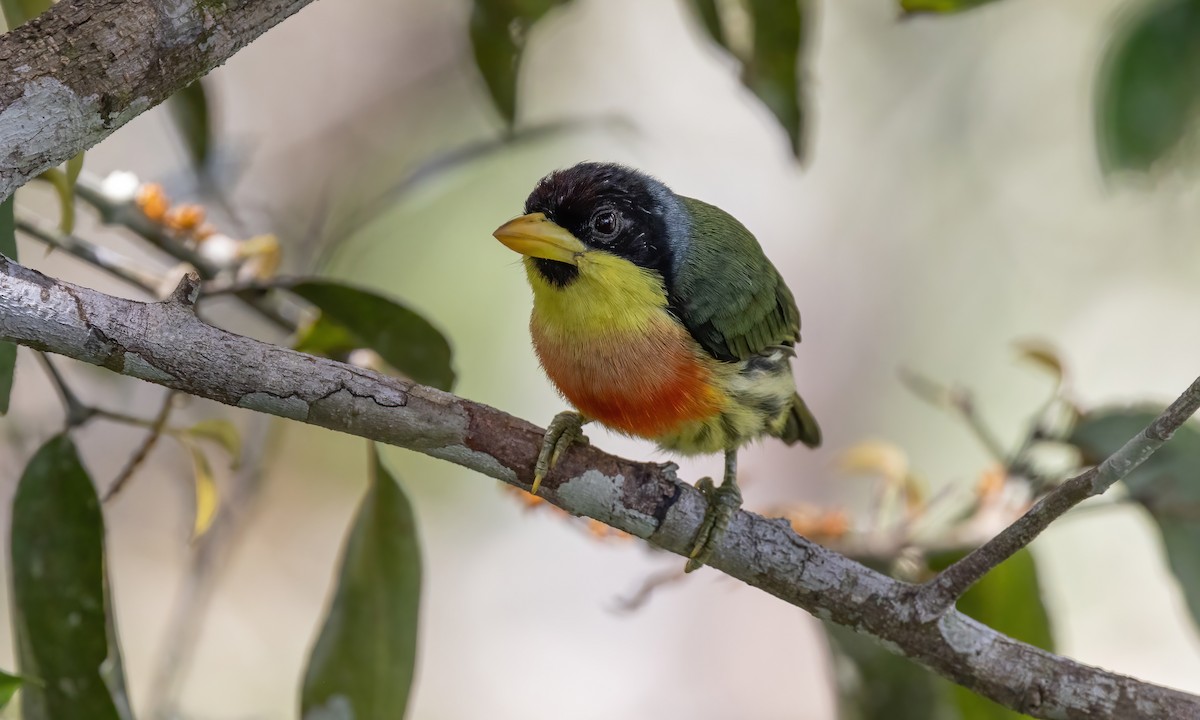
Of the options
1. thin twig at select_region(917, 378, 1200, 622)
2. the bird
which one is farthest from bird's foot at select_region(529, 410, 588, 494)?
thin twig at select_region(917, 378, 1200, 622)

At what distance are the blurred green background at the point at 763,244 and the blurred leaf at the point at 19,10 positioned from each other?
224cm

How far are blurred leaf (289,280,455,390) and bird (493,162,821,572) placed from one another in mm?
225

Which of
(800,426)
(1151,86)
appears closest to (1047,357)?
(800,426)

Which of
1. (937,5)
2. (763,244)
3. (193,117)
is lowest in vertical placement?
(193,117)

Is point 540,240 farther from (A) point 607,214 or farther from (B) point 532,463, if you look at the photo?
(B) point 532,463

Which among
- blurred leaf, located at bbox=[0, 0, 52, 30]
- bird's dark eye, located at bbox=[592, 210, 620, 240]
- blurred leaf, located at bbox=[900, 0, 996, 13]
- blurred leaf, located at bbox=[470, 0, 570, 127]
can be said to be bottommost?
bird's dark eye, located at bbox=[592, 210, 620, 240]

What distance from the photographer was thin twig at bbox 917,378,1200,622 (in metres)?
1.53

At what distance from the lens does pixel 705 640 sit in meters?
5.22

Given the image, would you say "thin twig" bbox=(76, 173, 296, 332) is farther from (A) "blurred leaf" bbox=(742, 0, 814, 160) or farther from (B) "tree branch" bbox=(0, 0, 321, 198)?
(A) "blurred leaf" bbox=(742, 0, 814, 160)

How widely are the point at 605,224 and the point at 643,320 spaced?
0.69ft

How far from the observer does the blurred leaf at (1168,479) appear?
2.40 metres

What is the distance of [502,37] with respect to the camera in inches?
101

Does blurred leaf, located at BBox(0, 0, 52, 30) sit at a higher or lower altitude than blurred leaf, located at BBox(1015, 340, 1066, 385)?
higher

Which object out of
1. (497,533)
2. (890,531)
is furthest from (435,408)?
(497,533)
